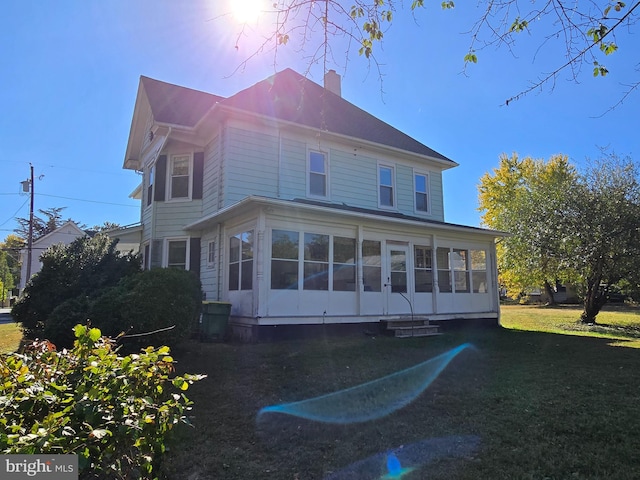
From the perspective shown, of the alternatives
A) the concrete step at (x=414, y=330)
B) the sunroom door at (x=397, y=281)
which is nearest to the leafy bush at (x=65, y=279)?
the sunroom door at (x=397, y=281)

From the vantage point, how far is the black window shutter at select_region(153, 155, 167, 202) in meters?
12.7

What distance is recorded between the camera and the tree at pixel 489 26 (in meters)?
3.55

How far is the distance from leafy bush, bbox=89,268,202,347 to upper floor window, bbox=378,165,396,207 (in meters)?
7.91

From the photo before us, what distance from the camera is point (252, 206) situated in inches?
365

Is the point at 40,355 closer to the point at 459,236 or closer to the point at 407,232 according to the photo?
the point at 407,232

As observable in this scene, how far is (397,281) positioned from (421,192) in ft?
15.3

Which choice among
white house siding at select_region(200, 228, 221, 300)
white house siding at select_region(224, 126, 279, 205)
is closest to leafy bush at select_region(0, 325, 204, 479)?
white house siding at select_region(224, 126, 279, 205)

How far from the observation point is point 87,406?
6.29ft

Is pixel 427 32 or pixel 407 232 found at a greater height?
pixel 427 32

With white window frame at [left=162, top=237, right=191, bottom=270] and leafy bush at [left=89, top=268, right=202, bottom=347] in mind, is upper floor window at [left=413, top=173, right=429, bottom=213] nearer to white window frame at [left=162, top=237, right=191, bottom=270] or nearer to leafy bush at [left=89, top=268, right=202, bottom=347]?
white window frame at [left=162, top=237, right=191, bottom=270]

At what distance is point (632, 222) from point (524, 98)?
12997mm

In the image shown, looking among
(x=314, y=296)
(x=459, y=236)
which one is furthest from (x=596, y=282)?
(x=314, y=296)

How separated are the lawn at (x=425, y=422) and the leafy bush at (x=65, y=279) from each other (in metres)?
3.20

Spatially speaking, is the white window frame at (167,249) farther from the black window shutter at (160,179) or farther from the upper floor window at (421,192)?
the upper floor window at (421,192)
